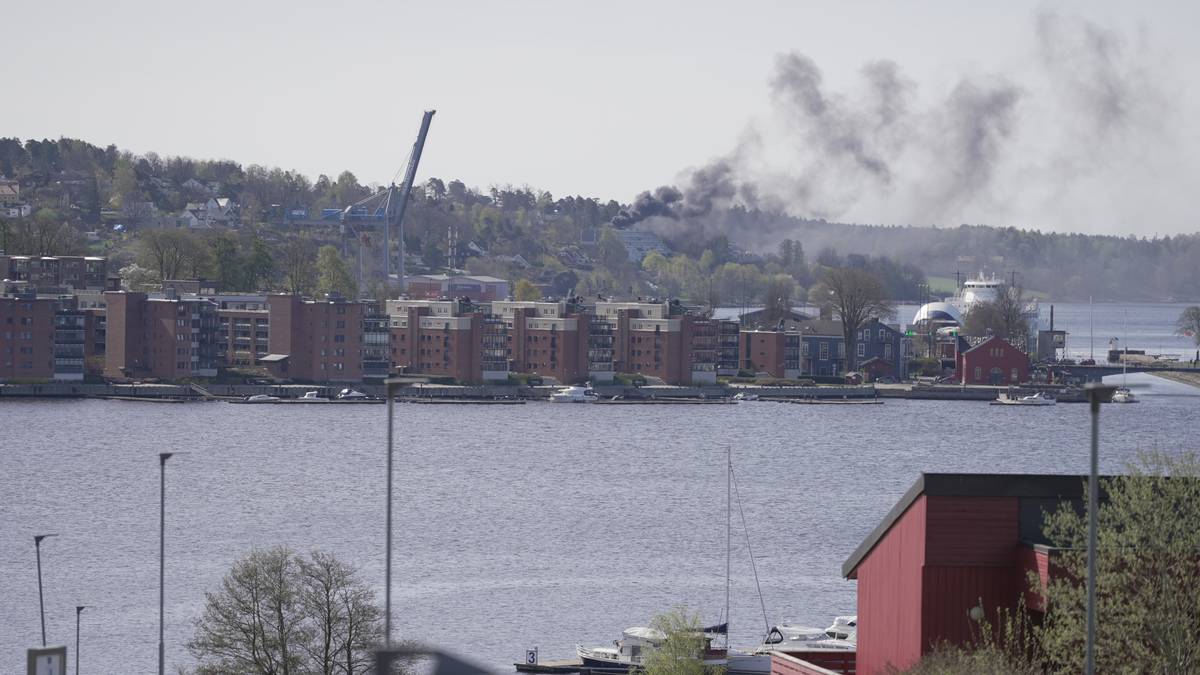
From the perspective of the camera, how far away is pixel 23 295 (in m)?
34.4

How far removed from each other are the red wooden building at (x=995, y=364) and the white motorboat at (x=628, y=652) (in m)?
30.6

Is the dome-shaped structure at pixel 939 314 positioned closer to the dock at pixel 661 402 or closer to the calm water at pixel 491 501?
the dock at pixel 661 402

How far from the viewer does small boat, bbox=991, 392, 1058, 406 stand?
124 feet

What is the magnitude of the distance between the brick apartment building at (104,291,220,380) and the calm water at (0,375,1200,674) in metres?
2.70

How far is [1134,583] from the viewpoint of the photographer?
5.10 m

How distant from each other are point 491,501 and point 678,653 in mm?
10397

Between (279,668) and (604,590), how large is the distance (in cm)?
559

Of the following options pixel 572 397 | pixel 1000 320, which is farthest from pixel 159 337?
pixel 1000 320

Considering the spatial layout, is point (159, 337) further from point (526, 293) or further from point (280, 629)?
point (280, 629)

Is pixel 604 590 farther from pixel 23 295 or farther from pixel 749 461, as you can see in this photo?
pixel 23 295

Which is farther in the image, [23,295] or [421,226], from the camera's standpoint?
[421,226]

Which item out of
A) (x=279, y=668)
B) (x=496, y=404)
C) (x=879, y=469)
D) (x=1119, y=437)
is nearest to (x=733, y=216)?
(x=496, y=404)

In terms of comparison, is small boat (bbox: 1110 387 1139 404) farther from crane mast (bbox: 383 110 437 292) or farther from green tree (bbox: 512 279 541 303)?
crane mast (bbox: 383 110 437 292)

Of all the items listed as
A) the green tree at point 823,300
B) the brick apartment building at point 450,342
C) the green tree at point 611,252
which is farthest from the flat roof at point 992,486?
the green tree at point 611,252
